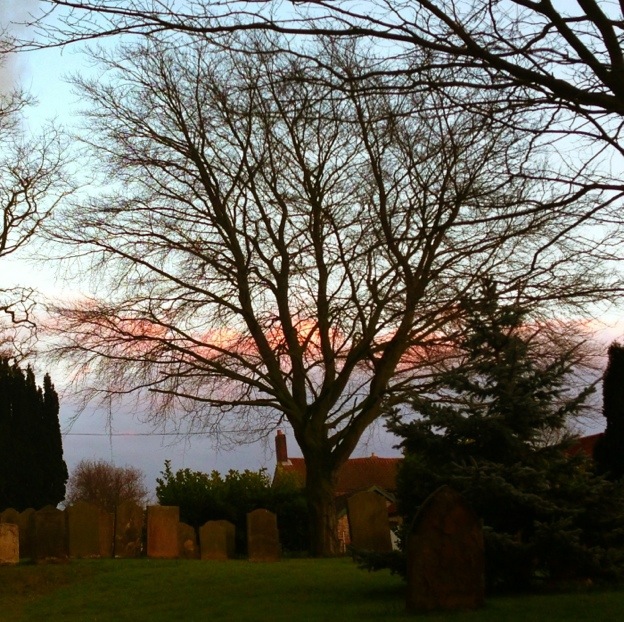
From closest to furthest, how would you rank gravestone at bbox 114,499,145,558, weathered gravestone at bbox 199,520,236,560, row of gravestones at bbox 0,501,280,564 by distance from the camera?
row of gravestones at bbox 0,501,280,564
weathered gravestone at bbox 199,520,236,560
gravestone at bbox 114,499,145,558

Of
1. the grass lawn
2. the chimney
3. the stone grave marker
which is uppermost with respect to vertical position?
the chimney

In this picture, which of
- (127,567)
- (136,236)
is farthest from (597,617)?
(136,236)

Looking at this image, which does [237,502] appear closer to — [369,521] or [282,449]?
[369,521]

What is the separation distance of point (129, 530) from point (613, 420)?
10.8 metres

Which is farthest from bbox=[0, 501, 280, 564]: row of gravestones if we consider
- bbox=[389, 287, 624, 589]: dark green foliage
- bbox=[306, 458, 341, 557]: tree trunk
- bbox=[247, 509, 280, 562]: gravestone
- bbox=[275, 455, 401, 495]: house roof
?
bbox=[275, 455, 401, 495]: house roof

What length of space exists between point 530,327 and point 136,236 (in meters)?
9.13

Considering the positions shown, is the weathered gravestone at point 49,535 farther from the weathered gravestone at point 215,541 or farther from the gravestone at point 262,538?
the gravestone at point 262,538

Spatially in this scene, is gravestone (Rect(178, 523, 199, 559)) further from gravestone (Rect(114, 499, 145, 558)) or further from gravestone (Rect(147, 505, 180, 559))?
gravestone (Rect(114, 499, 145, 558))

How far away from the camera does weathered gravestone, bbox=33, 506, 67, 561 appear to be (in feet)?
60.2

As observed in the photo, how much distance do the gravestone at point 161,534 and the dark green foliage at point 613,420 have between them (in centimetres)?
903

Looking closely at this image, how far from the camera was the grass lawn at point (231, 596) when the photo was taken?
362 inches

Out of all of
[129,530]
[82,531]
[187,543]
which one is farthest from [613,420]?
[82,531]

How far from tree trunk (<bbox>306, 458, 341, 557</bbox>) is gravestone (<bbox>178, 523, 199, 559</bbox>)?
2.58 meters

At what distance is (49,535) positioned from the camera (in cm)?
1852
